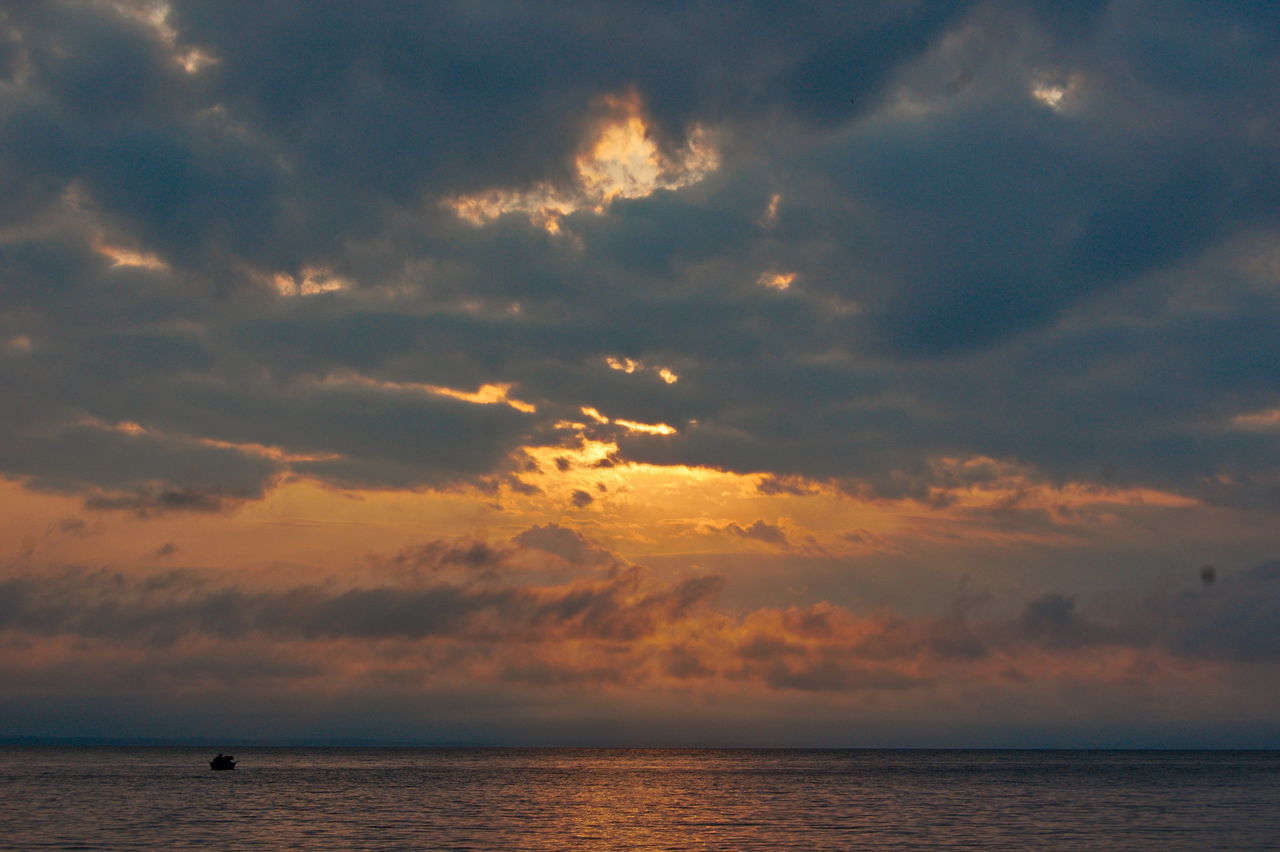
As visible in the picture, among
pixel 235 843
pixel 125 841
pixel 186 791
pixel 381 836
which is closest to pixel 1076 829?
pixel 381 836

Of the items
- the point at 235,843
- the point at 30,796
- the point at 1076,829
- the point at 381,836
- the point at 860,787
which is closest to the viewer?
the point at 235,843

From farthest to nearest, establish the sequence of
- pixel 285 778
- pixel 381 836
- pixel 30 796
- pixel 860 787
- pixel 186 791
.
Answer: pixel 285 778
pixel 860 787
pixel 186 791
pixel 30 796
pixel 381 836

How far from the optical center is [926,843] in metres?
80.2

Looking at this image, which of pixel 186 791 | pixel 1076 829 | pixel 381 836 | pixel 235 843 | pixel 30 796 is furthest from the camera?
pixel 186 791

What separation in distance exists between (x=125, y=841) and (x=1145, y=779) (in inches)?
6638

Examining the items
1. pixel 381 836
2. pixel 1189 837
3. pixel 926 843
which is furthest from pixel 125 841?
pixel 1189 837

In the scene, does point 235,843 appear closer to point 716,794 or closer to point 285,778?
point 716,794

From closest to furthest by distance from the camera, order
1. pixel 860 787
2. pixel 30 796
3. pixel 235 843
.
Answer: pixel 235 843 < pixel 30 796 < pixel 860 787

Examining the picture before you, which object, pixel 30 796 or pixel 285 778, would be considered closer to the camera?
pixel 30 796

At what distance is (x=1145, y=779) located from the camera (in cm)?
18825

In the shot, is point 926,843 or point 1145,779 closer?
point 926,843

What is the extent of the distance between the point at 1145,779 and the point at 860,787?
61.5 metres

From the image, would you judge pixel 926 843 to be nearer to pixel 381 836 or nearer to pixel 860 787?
pixel 381 836

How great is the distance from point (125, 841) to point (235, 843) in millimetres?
8460
